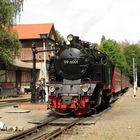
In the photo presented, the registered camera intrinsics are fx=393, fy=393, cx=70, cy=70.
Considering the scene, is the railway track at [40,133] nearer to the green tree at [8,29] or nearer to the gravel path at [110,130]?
the gravel path at [110,130]

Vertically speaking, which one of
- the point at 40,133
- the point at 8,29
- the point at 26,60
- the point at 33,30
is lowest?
the point at 40,133

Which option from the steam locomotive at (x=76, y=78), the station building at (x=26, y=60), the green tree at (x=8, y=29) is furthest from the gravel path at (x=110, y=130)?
the station building at (x=26, y=60)

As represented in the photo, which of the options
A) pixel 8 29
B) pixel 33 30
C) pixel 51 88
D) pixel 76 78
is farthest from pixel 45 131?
pixel 33 30

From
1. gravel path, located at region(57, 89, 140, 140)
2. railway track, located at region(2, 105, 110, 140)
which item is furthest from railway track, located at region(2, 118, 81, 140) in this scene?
gravel path, located at region(57, 89, 140, 140)

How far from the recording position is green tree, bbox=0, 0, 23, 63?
117 feet

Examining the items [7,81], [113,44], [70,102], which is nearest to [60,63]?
[70,102]

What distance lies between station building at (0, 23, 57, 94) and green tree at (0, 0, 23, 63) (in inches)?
174

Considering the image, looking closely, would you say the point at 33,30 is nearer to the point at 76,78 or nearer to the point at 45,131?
the point at 76,78

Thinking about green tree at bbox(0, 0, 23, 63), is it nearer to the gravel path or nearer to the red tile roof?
the red tile roof

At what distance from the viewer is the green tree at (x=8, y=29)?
1404 inches

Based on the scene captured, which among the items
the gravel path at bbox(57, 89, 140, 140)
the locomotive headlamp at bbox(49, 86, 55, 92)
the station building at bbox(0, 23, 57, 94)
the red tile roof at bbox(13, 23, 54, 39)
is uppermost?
the red tile roof at bbox(13, 23, 54, 39)

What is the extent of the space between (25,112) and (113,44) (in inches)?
3046

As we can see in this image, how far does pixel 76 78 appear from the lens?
59.3 feet

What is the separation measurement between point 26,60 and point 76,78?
1736 inches
